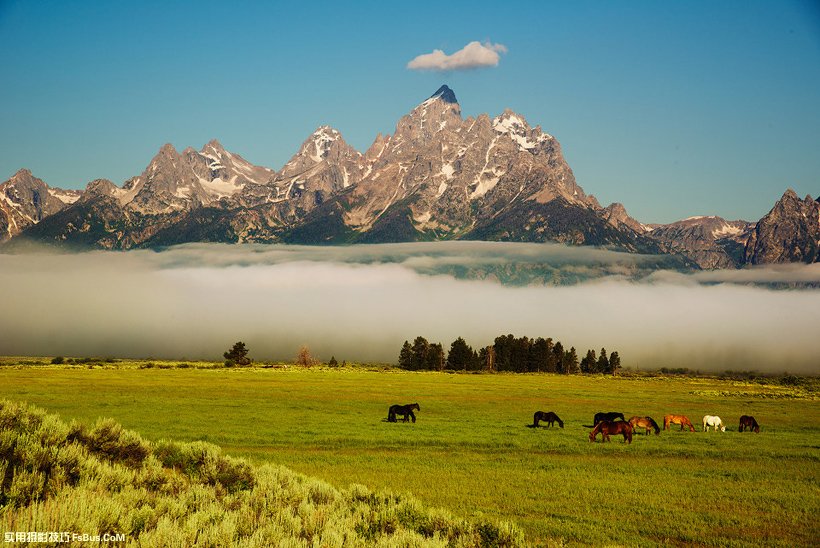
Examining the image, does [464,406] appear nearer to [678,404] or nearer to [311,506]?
[678,404]

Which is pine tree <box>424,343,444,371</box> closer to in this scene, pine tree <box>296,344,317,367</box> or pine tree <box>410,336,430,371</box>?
pine tree <box>410,336,430,371</box>

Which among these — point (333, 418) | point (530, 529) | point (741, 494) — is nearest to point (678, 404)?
point (333, 418)

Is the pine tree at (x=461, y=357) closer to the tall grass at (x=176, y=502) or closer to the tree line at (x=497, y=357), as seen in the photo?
the tree line at (x=497, y=357)

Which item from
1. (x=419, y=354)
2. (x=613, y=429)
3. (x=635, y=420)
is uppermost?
(x=613, y=429)

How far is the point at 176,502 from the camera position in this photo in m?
13.0

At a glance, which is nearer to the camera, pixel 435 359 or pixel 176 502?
pixel 176 502

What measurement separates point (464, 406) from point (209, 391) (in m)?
31.6

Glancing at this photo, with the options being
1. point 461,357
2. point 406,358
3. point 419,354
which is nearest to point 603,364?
point 461,357

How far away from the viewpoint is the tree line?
177875mm

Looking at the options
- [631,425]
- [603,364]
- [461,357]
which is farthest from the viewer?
[603,364]

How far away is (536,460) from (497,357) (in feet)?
518

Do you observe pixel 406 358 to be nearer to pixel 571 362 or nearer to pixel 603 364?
pixel 571 362

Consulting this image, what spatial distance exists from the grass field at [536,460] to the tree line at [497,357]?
11871 centimetres

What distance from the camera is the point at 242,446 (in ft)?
101
